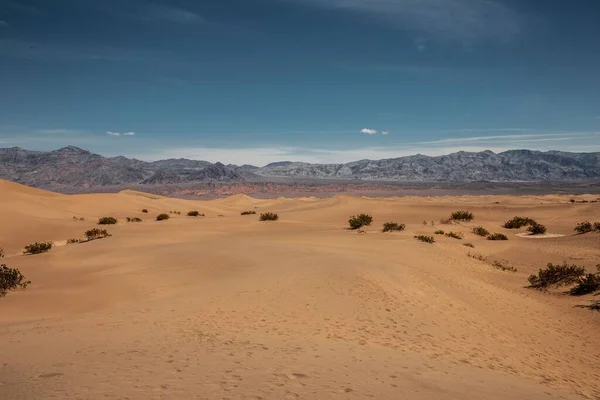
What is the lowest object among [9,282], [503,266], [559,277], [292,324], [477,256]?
[503,266]

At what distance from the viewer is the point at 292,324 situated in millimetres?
9430

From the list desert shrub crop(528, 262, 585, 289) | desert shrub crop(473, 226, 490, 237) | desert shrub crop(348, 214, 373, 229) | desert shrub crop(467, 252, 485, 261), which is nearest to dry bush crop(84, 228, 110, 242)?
desert shrub crop(348, 214, 373, 229)

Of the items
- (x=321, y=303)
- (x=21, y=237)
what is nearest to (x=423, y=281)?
(x=321, y=303)

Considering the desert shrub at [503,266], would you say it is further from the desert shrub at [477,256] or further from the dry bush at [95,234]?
the dry bush at [95,234]

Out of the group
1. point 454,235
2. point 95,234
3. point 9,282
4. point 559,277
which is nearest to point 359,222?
point 454,235

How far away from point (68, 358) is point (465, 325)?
9.08m

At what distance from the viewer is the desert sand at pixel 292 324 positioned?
19.8 ft

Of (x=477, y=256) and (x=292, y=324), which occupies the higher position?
(x=292, y=324)

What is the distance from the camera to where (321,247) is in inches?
760

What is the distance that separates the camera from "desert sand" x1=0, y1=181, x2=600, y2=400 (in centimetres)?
602

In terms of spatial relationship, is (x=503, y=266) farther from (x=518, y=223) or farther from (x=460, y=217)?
(x=460, y=217)

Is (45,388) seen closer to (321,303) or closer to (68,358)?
(68,358)

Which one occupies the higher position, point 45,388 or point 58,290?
point 45,388

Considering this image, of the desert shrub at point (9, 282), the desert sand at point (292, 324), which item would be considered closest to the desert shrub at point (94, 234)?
the desert sand at point (292, 324)
